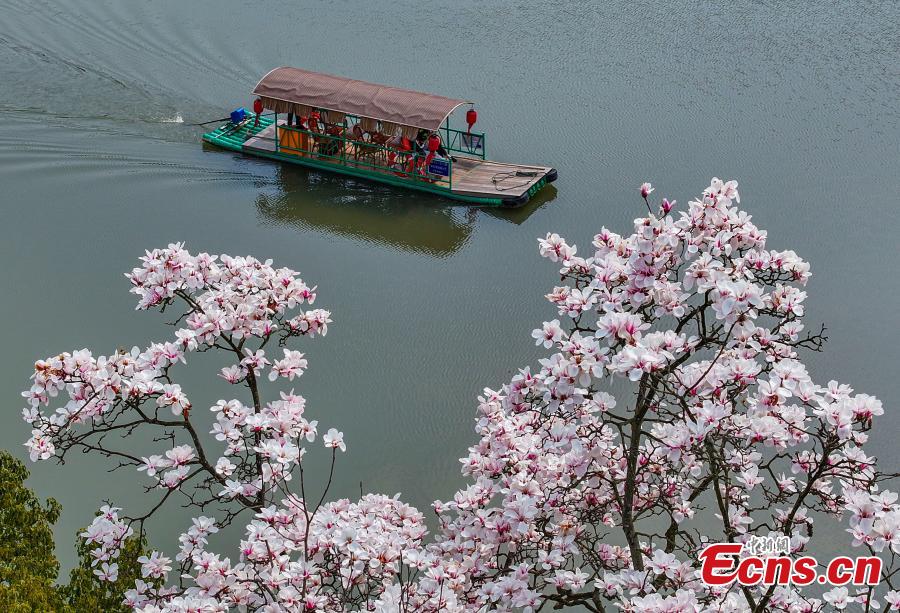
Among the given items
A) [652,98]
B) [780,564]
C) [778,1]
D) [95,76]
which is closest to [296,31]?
[95,76]

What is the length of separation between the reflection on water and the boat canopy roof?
1.04 m

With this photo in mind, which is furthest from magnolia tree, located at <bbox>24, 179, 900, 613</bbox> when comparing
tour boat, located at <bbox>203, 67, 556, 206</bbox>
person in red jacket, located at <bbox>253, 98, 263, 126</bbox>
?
person in red jacket, located at <bbox>253, 98, 263, 126</bbox>

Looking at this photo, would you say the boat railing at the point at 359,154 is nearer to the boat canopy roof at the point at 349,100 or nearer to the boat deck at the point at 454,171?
the boat deck at the point at 454,171

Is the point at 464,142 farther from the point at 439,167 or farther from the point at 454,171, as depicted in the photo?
the point at 439,167

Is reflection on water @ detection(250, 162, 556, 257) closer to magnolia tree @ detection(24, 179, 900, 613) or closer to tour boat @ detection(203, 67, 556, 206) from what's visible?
tour boat @ detection(203, 67, 556, 206)

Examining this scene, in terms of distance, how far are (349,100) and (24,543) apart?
979 centimetres

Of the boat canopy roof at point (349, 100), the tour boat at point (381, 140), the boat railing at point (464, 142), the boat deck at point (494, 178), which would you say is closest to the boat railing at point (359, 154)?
the tour boat at point (381, 140)

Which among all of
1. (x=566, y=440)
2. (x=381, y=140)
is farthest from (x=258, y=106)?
(x=566, y=440)

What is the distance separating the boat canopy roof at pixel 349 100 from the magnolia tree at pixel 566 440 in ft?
27.9

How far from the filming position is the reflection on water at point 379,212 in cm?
1322

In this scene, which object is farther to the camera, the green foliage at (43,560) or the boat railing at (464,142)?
the boat railing at (464,142)

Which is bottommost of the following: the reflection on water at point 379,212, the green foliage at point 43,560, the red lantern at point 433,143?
the green foliage at point 43,560

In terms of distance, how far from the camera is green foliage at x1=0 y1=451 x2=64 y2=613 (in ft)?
16.3

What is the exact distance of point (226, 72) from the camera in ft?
55.6
